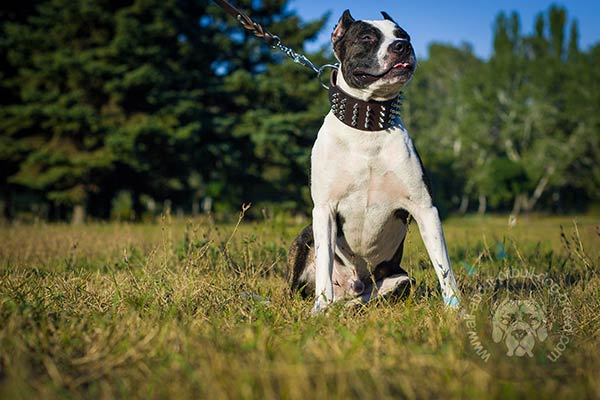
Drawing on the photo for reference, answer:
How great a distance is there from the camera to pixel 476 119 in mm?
32031

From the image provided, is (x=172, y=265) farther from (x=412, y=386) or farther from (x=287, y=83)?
(x=287, y=83)

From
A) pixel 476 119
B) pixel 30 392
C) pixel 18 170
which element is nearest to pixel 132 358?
pixel 30 392

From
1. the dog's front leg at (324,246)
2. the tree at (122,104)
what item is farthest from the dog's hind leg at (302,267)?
the tree at (122,104)

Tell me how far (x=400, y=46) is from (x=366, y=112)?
0.46m

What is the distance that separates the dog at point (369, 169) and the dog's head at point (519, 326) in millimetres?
330

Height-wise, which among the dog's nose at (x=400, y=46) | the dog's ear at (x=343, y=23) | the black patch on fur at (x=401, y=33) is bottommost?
the dog's nose at (x=400, y=46)

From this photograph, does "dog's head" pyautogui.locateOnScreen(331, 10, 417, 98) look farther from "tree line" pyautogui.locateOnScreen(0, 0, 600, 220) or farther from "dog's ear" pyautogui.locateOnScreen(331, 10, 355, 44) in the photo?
"tree line" pyautogui.locateOnScreen(0, 0, 600, 220)

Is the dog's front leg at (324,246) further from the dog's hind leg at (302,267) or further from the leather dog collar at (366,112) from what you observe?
the leather dog collar at (366,112)

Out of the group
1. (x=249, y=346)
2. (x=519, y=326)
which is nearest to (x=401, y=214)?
(x=519, y=326)

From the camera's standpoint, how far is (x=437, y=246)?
3086 mm

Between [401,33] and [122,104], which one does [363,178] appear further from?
[122,104]

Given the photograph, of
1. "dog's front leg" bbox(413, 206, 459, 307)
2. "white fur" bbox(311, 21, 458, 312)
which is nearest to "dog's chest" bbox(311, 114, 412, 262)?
"white fur" bbox(311, 21, 458, 312)

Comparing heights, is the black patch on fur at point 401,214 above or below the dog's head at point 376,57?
below

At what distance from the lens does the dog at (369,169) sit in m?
3.11
